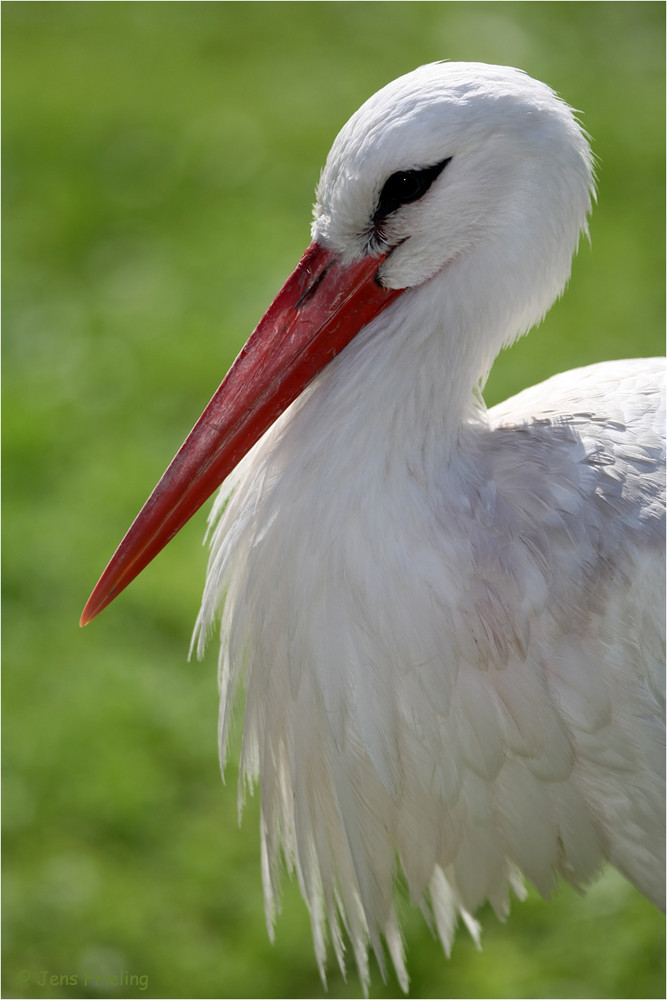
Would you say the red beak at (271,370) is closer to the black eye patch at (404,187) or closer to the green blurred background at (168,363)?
the black eye patch at (404,187)

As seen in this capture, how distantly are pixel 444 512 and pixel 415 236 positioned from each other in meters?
0.28

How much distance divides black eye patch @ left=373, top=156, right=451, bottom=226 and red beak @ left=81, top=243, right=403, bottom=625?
78 millimetres

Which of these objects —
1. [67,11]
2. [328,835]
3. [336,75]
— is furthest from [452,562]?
[67,11]

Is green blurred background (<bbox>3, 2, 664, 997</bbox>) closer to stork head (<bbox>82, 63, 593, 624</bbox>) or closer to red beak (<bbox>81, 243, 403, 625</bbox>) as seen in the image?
stork head (<bbox>82, 63, 593, 624</bbox>)

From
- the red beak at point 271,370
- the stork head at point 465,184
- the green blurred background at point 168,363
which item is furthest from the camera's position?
the green blurred background at point 168,363

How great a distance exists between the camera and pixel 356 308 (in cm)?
118

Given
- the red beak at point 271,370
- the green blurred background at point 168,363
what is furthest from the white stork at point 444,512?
the green blurred background at point 168,363

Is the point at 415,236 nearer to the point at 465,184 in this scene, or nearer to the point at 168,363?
the point at 465,184

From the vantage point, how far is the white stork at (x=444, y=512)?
1.12 meters

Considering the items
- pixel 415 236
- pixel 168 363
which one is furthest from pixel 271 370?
pixel 168 363

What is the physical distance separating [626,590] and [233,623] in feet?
1.44

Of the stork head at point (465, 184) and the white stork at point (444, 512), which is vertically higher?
the stork head at point (465, 184)

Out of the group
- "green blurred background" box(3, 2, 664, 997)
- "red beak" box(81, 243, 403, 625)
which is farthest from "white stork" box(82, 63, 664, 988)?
"green blurred background" box(3, 2, 664, 997)

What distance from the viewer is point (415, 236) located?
1.13 meters
